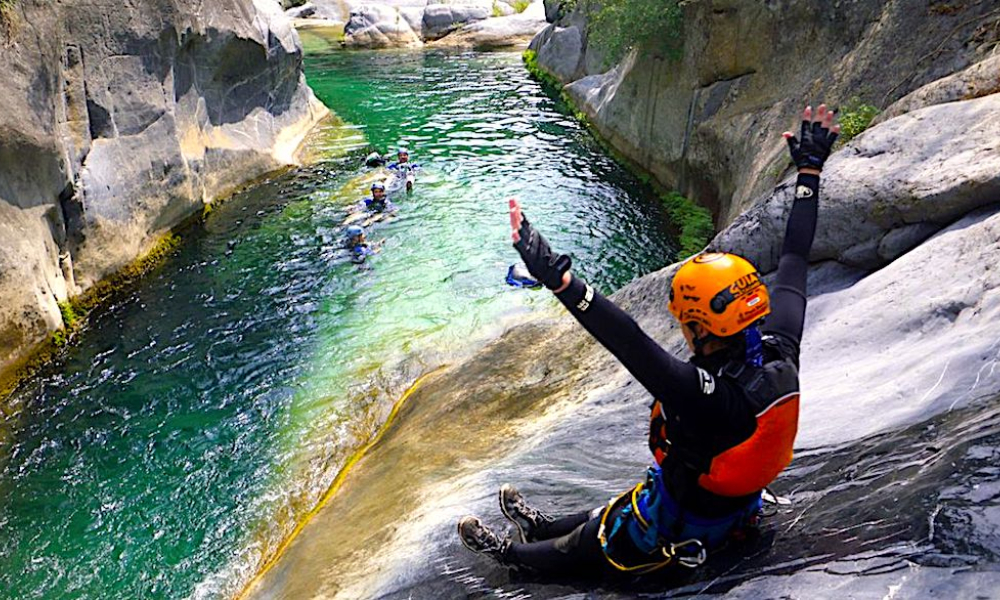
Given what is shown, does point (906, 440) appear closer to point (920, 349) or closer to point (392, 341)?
point (920, 349)

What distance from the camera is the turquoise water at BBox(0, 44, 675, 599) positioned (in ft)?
31.0

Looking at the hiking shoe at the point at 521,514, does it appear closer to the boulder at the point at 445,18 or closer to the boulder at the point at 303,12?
the boulder at the point at 445,18

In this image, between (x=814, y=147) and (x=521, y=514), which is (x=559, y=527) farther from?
(x=814, y=147)

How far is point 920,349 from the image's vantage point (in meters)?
5.64

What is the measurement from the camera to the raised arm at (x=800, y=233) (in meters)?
4.26

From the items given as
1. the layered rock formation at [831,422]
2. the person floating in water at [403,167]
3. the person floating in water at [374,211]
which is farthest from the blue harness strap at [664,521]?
the person floating in water at [403,167]

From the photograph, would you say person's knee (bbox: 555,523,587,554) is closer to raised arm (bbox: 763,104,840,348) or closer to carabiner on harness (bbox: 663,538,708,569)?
carabiner on harness (bbox: 663,538,708,569)

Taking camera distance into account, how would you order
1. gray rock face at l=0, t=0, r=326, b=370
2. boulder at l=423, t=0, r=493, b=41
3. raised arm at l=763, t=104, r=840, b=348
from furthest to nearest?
boulder at l=423, t=0, r=493, b=41, gray rock face at l=0, t=0, r=326, b=370, raised arm at l=763, t=104, r=840, b=348

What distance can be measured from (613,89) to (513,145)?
13.6 ft

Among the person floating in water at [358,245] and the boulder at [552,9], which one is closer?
the person floating in water at [358,245]

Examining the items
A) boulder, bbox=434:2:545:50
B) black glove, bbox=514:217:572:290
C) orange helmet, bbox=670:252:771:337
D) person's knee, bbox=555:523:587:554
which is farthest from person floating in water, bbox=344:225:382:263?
boulder, bbox=434:2:545:50

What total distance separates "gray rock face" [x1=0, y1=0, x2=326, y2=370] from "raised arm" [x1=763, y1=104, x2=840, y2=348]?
499 inches

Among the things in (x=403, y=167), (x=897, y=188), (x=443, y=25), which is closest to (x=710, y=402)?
(x=897, y=188)

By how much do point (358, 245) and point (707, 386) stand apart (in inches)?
580
